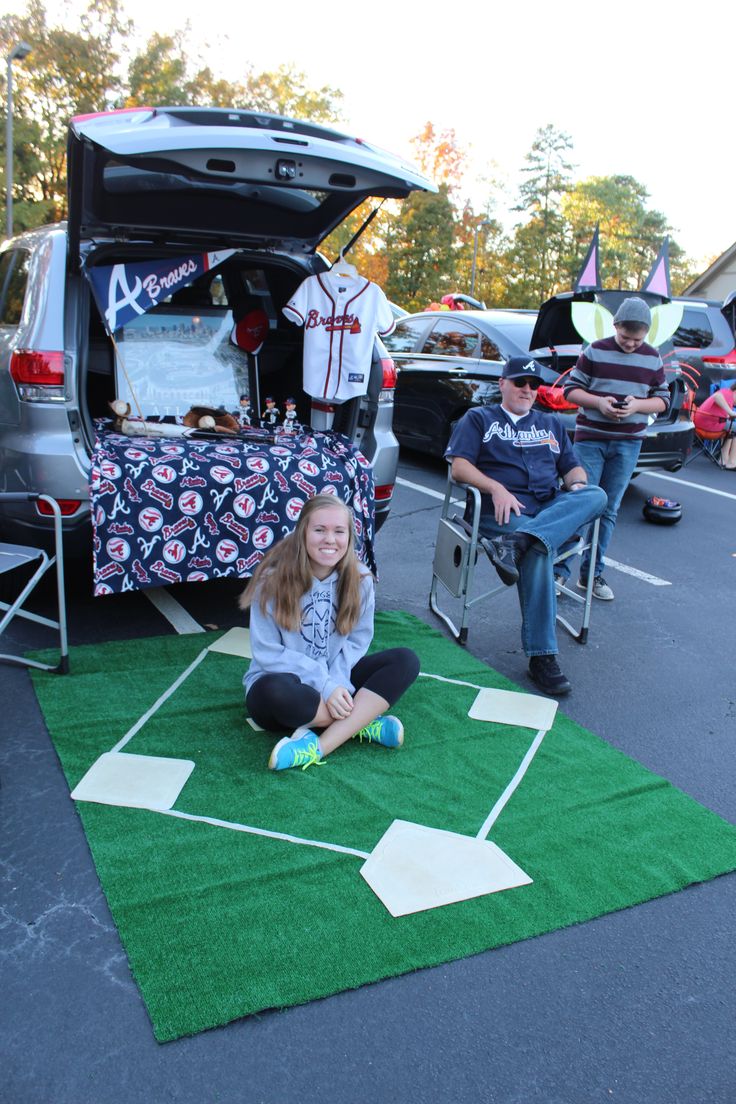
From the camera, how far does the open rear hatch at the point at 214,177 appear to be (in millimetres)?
3291

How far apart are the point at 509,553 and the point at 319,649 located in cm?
114

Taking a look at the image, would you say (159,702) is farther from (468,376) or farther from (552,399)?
(468,376)

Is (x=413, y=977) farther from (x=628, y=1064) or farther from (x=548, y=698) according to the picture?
(x=548, y=698)

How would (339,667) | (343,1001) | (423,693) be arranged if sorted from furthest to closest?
(423,693) → (339,667) → (343,1001)

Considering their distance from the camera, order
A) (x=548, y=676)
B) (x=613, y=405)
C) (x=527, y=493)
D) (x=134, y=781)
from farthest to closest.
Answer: (x=613, y=405), (x=527, y=493), (x=548, y=676), (x=134, y=781)

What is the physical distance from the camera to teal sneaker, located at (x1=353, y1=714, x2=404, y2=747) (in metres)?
3.04

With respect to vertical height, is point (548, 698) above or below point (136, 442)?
below

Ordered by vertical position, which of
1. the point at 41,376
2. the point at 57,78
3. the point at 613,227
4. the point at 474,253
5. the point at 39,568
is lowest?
the point at 39,568

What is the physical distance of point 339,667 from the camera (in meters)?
3.10

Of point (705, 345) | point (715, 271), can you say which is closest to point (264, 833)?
point (705, 345)

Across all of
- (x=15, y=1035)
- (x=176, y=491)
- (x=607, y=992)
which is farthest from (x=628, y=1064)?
(x=176, y=491)

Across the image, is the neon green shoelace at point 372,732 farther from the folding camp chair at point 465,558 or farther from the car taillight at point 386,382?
the car taillight at point 386,382

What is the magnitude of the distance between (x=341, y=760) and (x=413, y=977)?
1.01m

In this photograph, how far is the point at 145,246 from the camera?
421 cm
